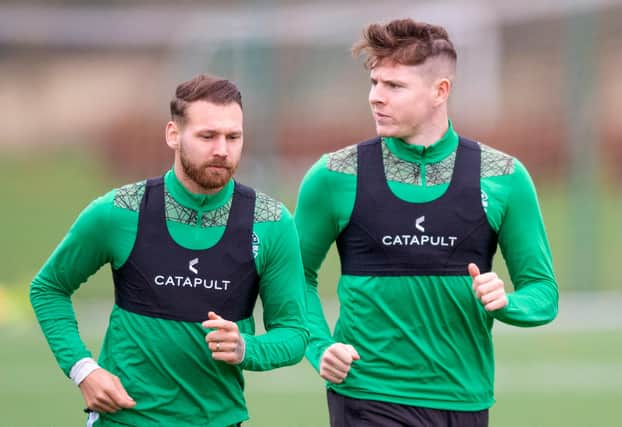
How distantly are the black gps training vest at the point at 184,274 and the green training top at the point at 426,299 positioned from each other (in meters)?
0.57

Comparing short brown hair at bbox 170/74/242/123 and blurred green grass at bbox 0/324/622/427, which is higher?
short brown hair at bbox 170/74/242/123

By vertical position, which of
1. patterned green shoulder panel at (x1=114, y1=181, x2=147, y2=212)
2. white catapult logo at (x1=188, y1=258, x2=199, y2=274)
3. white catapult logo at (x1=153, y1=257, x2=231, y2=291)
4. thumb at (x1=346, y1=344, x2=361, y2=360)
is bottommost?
thumb at (x1=346, y1=344, x2=361, y2=360)

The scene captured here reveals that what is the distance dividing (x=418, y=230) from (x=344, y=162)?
39cm

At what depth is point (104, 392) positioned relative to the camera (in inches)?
165

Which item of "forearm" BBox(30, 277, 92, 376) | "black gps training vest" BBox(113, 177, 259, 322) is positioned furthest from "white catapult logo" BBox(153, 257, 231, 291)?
"forearm" BBox(30, 277, 92, 376)

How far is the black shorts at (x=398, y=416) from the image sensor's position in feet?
15.6

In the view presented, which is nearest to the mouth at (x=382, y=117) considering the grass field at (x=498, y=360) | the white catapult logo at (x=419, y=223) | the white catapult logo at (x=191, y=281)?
the white catapult logo at (x=419, y=223)

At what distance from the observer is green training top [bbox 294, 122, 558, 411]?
15.7 feet

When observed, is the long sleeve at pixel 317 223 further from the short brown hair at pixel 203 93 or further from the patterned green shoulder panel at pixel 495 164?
the short brown hair at pixel 203 93

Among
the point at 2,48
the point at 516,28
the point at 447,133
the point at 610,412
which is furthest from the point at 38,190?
the point at 447,133

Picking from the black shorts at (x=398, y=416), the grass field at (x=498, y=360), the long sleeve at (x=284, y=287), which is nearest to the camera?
the long sleeve at (x=284, y=287)

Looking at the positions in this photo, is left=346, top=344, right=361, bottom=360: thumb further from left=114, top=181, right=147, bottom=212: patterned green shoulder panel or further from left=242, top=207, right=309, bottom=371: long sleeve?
left=114, top=181, right=147, bottom=212: patterned green shoulder panel

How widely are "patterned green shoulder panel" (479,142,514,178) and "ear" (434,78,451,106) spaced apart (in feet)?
0.84

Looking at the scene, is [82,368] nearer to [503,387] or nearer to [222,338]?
[222,338]
